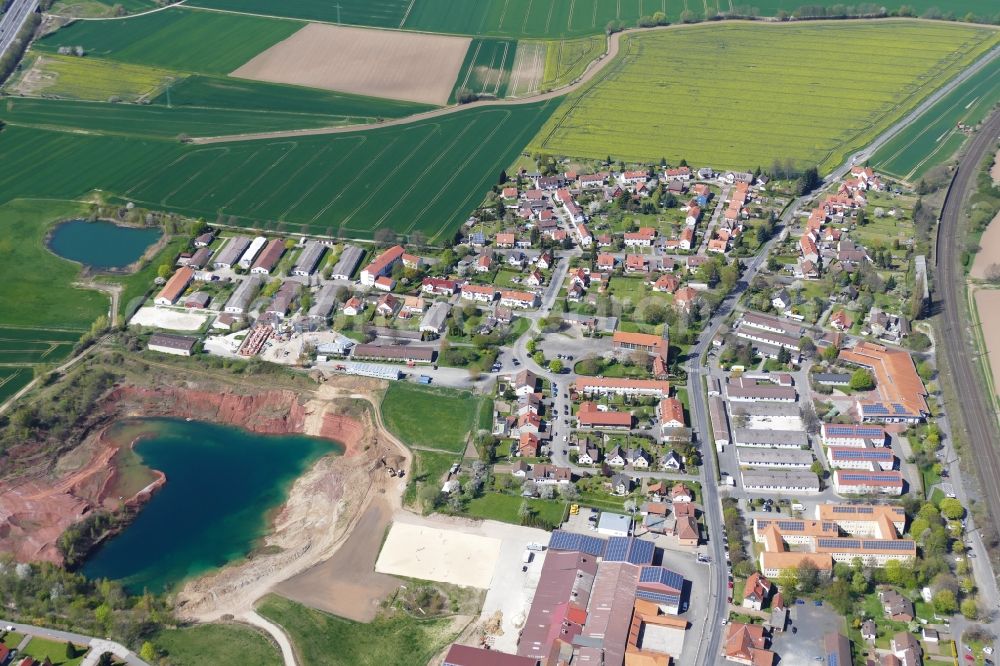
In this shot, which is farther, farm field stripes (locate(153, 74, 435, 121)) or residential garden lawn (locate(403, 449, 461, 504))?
farm field stripes (locate(153, 74, 435, 121))

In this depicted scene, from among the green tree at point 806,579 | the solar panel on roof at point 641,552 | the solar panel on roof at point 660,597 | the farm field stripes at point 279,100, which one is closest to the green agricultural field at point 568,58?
the farm field stripes at point 279,100

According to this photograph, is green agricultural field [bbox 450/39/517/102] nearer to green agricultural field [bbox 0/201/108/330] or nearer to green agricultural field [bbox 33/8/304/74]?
green agricultural field [bbox 33/8/304/74]

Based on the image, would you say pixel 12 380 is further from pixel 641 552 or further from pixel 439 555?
pixel 641 552

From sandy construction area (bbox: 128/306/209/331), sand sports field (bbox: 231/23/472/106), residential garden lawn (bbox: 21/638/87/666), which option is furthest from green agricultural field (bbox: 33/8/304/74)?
residential garden lawn (bbox: 21/638/87/666)

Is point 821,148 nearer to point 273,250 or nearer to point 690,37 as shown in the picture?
point 690,37

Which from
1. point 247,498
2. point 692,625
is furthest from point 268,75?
point 692,625

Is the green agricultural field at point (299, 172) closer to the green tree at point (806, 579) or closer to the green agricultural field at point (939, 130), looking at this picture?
the green agricultural field at point (939, 130)

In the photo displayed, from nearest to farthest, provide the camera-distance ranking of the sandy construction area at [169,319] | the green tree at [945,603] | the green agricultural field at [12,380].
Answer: the green tree at [945,603]
the green agricultural field at [12,380]
the sandy construction area at [169,319]
